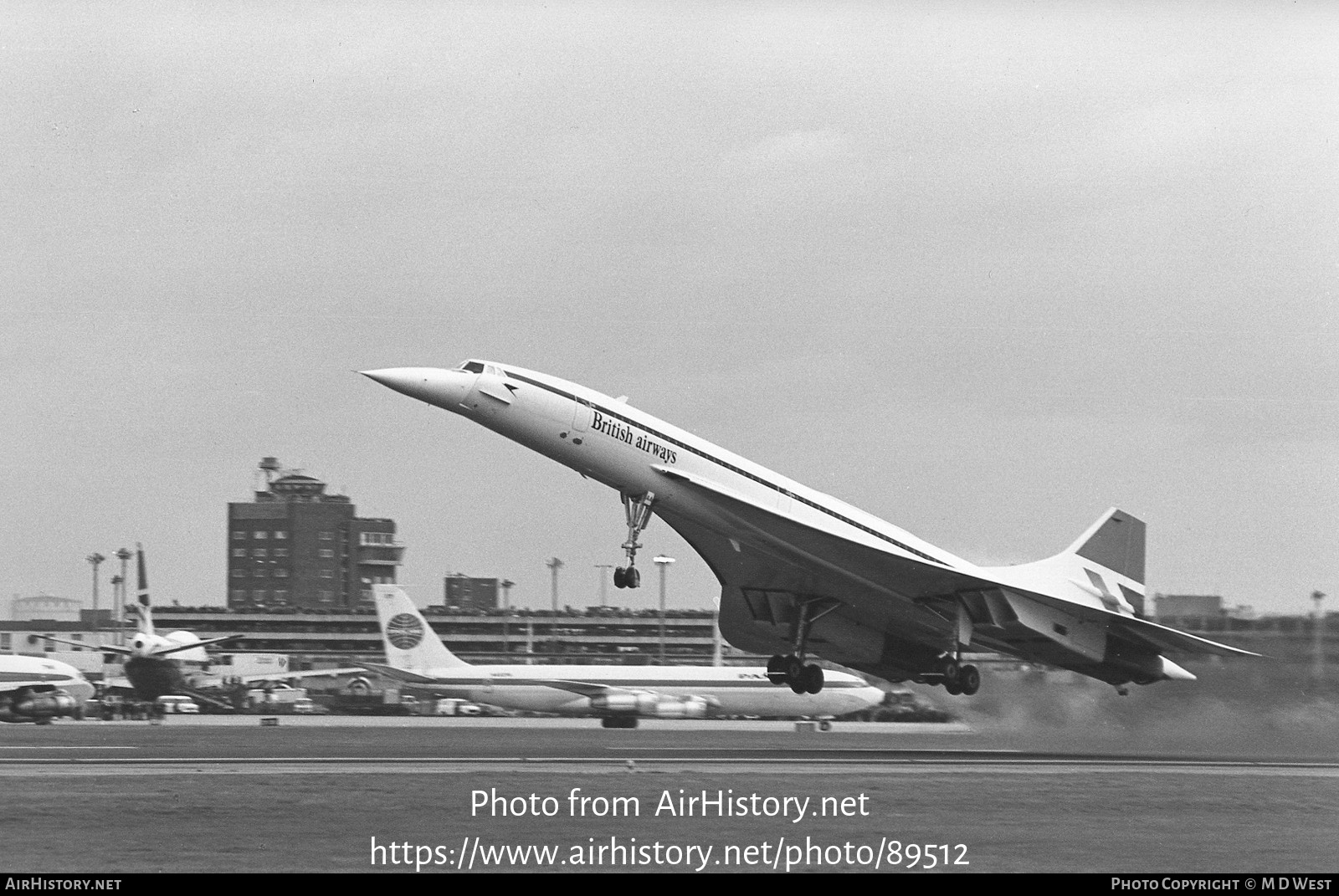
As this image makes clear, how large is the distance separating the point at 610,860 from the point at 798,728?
60.2 ft

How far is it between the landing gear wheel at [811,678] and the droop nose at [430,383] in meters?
9.06

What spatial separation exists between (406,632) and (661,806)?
62.2 feet

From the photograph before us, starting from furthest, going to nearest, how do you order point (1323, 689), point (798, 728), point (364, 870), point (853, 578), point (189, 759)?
point (798, 728) → point (853, 578) → point (1323, 689) → point (189, 759) → point (364, 870)

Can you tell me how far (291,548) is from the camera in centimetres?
6525

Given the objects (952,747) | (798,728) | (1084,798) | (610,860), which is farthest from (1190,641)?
(610,860)

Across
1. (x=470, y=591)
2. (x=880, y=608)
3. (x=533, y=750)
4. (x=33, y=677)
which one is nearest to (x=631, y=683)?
(x=533, y=750)

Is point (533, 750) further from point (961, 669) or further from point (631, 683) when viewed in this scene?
point (631, 683)

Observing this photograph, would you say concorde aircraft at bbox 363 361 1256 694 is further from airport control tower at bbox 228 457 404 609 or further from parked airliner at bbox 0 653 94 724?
airport control tower at bbox 228 457 404 609

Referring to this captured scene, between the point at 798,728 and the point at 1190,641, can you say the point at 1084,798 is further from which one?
the point at 798,728

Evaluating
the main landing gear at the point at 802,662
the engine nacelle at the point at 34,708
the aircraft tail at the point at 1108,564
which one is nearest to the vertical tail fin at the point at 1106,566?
the aircraft tail at the point at 1108,564

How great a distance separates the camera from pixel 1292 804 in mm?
18641

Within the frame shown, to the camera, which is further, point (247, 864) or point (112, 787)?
point (112, 787)

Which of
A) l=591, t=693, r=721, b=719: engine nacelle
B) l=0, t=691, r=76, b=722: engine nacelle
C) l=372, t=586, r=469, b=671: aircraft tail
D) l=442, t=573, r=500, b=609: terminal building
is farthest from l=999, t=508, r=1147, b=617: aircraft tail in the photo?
l=442, t=573, r=500, b=609: terminal building

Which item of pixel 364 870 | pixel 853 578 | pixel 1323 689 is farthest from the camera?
pixel 853 578
